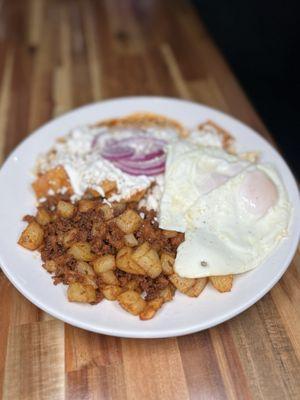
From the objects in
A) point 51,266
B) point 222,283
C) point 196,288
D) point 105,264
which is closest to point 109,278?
point 105,264

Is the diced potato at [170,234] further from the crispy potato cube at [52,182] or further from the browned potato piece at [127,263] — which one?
the crispy potato cube at [52,182]

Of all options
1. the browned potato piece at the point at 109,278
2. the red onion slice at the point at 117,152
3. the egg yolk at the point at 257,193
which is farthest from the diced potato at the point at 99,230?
the egg yolk at the point at 257,193

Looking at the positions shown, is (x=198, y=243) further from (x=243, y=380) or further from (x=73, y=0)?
(x=73, y=0)

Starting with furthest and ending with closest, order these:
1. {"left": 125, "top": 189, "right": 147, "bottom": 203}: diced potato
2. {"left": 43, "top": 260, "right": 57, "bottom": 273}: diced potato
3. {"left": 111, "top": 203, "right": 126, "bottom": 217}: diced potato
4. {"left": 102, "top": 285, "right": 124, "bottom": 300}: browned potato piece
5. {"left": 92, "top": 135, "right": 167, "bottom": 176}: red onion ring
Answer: {"left": 92, "top": 135, "right": 167, "bottom": 176}: red onion ring, {"left": 125, "top": 189, "right": 147, "bottom": 203}: diced potato, {"left": 111, "top": 203, "right": 126, "bottom": 217}: diced potato, {"left": 43, "top": 260, "right": 57, "bottom": 273}: diced potato, {"left": 102, "top": 285, "right": 124, "bottom": 300}: browned potato piece

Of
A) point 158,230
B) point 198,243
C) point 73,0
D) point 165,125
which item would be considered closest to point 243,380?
point 198,243

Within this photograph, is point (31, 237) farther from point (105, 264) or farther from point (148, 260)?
point (148, 260)

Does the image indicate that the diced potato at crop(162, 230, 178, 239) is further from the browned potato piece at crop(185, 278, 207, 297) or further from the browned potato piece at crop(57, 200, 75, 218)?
the browned potato piece at crop(57, 200, 75, 218)

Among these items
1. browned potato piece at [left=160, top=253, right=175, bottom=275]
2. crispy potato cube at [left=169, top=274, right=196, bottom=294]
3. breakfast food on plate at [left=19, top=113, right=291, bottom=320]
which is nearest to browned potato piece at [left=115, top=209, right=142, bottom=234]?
breakfast food on plate at [left=19, top=113, right=291, bottom=320]
